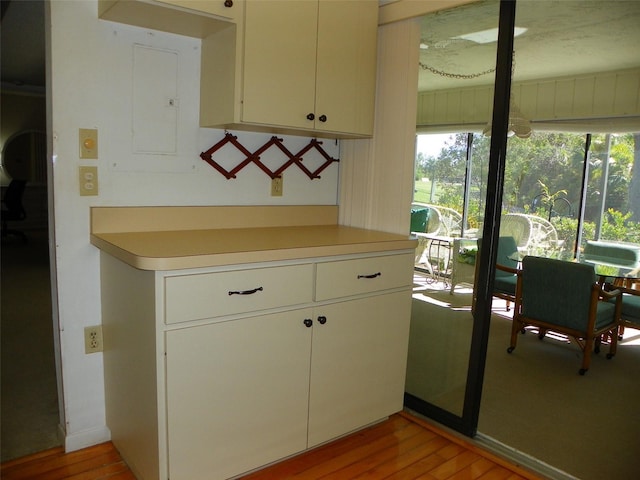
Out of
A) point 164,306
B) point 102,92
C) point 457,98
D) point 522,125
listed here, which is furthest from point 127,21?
point 522,125

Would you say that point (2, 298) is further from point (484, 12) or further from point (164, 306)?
point (484, 12)

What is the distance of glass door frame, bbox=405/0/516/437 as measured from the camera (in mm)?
2035

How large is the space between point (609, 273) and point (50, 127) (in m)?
2.60

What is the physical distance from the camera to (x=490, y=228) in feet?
7.00

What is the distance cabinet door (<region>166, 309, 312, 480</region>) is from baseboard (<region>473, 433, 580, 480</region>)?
2.82 feet

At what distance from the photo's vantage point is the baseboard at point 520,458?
79.8 inches

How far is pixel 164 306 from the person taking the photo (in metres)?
1.53

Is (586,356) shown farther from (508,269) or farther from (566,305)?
(508,269)

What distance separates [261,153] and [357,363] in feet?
3.56

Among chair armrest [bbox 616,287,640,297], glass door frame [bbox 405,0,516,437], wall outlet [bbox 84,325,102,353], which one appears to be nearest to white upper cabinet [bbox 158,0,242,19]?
glass door frame [bbox 405,0,516,437]

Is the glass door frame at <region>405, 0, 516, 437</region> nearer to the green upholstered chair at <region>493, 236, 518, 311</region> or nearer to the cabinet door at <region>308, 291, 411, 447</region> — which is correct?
the green upholstered chair at <region>493, 236, 518, 311</region>

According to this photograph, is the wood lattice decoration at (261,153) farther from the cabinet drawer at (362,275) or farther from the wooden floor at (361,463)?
the wooden floor at (361,463)

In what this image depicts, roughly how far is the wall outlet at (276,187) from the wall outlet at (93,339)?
3.31 feet

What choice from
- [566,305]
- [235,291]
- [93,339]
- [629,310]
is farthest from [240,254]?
[629,310]
